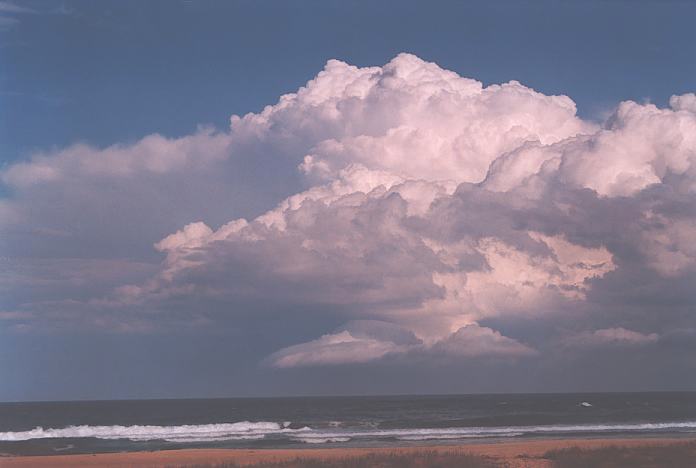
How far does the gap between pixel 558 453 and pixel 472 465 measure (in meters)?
5.98

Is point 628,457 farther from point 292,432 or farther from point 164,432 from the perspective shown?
point 164,432

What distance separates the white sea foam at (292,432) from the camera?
55688 millimetres

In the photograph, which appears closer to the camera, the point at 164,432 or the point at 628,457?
the point at 628,457

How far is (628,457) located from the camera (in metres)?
31.0

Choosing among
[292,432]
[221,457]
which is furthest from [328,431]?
[221,457]

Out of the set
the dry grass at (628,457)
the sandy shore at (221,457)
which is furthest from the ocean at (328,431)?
the dry grass at (628,457)

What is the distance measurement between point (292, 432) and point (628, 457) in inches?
1459

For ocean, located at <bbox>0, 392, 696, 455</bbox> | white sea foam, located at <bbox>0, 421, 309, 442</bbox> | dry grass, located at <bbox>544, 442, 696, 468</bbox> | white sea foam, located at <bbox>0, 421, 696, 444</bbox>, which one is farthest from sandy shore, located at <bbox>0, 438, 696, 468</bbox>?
white sea foam, located at <bbox>0, 421, 309, 442</bbox>

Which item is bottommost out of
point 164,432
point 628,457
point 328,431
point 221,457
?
point 628,457

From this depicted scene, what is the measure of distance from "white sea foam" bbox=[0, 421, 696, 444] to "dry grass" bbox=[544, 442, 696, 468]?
1969 centimetres

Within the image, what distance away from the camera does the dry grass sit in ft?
96.4

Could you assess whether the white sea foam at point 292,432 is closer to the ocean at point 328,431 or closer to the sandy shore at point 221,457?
the ocean at point 328,431

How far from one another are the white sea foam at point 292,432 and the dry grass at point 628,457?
19.7m

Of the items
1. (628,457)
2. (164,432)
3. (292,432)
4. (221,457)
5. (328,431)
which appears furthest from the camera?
(164,432)
